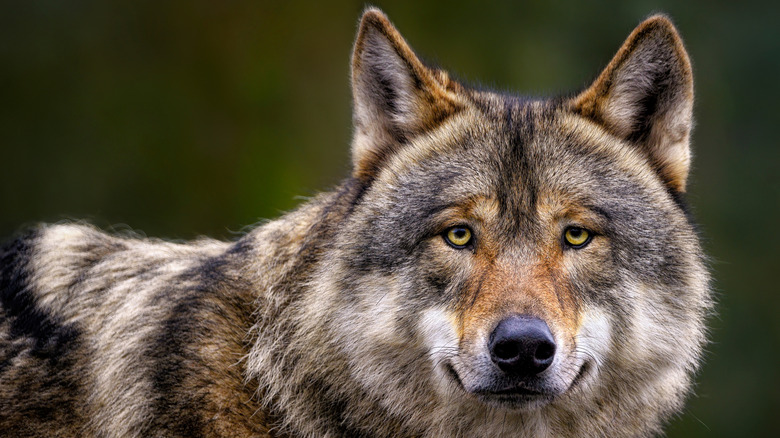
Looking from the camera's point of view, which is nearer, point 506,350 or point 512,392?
point 506,350

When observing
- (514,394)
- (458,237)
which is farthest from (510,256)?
(514,394)

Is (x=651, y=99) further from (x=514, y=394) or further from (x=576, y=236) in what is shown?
(x=514, y=394)

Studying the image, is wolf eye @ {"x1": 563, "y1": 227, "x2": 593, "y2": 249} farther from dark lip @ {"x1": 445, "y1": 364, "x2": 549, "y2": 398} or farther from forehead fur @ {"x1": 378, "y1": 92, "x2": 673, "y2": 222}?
dark lip @ {"x1": 445, "y1": 364, "x2": 549, "y2": 398}

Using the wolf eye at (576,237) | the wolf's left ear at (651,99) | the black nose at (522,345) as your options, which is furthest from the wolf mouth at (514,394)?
the wolf's left ear at (651,99)

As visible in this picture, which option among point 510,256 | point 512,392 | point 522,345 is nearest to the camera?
point 522,345

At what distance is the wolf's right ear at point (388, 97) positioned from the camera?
4332mm

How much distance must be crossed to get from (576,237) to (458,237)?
1.84 feet

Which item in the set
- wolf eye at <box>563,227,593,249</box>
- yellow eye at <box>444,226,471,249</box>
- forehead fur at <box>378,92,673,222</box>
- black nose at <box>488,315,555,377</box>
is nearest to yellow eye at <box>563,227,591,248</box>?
wolf eye at <box>563,227,593,249</box>

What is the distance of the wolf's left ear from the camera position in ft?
14.2

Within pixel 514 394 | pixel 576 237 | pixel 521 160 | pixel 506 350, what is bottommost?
pixel 514 394

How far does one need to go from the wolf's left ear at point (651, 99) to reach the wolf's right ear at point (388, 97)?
2.44 ft

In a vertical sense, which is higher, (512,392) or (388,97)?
(388,97)

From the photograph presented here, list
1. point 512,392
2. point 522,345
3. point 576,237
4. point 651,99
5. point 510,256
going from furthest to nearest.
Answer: point 651,99
point 576,237
point 510,256
point 512,392
point 522,345

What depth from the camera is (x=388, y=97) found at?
14.8 feet
